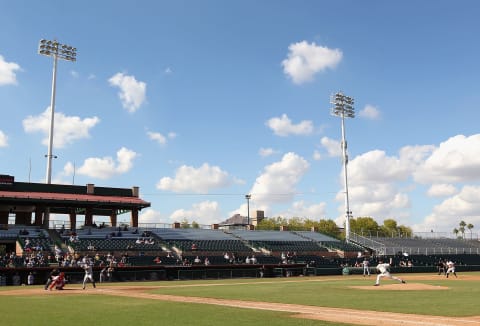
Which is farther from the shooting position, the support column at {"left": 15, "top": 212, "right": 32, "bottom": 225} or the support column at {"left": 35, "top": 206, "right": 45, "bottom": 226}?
the support column at {"left": 15, "top": 212, "right": 32, "bottom": 225}

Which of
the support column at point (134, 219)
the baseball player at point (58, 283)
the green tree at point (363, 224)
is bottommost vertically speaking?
the baseball player at point (58, 283)

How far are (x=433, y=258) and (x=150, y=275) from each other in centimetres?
4253

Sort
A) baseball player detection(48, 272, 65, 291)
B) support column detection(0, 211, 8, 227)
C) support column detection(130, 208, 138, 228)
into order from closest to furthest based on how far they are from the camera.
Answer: baseball player detection(48, 272, 65, 291)
support column detection(0, 211, 8, 227)
support column detection(130, 208, 138, 228)

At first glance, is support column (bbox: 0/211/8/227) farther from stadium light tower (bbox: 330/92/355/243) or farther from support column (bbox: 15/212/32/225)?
stadium light tower (bbox: 330/92/355/243)

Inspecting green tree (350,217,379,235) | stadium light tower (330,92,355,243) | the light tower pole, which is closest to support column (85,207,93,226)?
the light tower pole

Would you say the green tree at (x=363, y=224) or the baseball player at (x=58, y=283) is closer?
the baseball player at (x=58, y=283)

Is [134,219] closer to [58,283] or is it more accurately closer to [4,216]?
[4,216]

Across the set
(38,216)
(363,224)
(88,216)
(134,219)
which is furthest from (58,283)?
(363,224)

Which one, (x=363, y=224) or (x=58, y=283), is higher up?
(x=363, y=224)

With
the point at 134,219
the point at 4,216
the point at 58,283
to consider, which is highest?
the point at 4,216

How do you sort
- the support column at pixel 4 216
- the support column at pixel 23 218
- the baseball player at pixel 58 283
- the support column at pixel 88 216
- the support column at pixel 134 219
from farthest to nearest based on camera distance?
the support column at pixel 134 219 → the support column at pixel 23 218 → the support column at pixel 88 216 → the support column at pixel 4 216 → the baseball player at pixel 58 283

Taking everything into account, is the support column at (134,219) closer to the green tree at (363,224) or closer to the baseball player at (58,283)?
the baseball player at (58,283)

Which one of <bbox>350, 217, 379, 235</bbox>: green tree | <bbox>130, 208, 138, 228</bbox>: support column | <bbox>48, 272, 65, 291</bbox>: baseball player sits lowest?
<bbox>48, 272, 65, 291</bbox>: baseball player

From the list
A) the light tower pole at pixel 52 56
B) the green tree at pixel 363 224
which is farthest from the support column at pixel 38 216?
the green tree at pixel 363 224
